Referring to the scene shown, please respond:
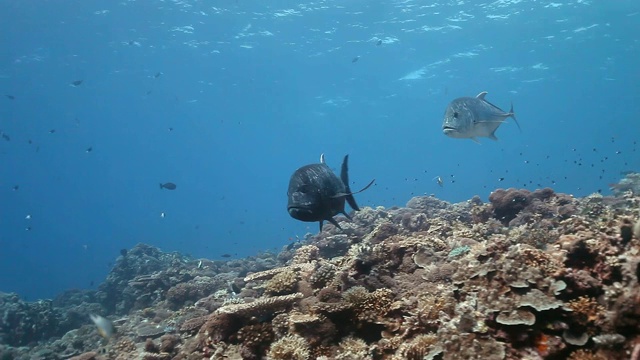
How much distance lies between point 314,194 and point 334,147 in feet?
457

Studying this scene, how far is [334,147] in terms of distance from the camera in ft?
473

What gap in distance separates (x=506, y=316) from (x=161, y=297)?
14.9 meters

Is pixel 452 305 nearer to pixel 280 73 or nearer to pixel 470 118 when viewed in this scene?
pixel 470 118

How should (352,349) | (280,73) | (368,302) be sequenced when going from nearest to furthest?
(352,349), (368,302), (280,73)

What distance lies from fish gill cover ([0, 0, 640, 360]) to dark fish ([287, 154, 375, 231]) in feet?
4.14

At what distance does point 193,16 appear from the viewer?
36656mm

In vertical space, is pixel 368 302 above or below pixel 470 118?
below

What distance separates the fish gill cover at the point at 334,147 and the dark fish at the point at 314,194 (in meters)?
1.26

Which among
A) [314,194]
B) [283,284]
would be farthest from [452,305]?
[283,284]

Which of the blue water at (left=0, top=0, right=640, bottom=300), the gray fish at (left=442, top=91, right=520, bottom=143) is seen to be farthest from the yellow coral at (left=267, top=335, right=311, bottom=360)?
the blue water at (left=0, top=0, right=640, bottom=300)

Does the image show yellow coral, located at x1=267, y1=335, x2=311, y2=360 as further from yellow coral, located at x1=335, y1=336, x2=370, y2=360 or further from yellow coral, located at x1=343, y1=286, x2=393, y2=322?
yellow coral, located at x1=343, y1=286, x2=393, y2=322

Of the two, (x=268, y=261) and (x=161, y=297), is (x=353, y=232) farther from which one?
(x=161, y=297)

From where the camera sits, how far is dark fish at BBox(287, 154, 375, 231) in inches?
215

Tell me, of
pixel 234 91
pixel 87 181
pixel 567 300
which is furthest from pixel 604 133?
pixel 87 181
